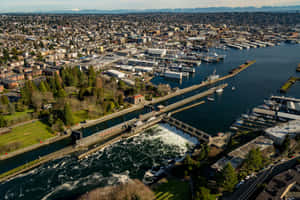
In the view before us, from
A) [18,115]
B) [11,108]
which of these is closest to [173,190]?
[18,115]

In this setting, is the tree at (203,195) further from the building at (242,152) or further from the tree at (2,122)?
the tree at (2,122)

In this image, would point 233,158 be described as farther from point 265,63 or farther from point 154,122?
point 265,63

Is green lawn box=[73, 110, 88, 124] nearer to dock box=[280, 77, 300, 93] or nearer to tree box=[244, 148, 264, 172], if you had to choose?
tree box=[244, 148, 264, 172]

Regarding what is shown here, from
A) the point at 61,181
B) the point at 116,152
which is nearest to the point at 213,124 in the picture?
the point at 116,152

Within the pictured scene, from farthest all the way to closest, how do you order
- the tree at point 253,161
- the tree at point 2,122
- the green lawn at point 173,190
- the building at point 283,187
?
the tree at point 2,122
the tree at point 253,161
the green lawn at point 173,190
the building at point 283,187

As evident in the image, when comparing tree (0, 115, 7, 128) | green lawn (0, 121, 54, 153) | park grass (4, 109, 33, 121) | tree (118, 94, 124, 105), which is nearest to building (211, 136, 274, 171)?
tree (118, 94, 124, 105)

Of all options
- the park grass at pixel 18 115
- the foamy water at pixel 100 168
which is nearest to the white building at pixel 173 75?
the foamy water at pixel 100 168

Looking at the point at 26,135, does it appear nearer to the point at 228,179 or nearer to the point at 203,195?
the point at 203,195
